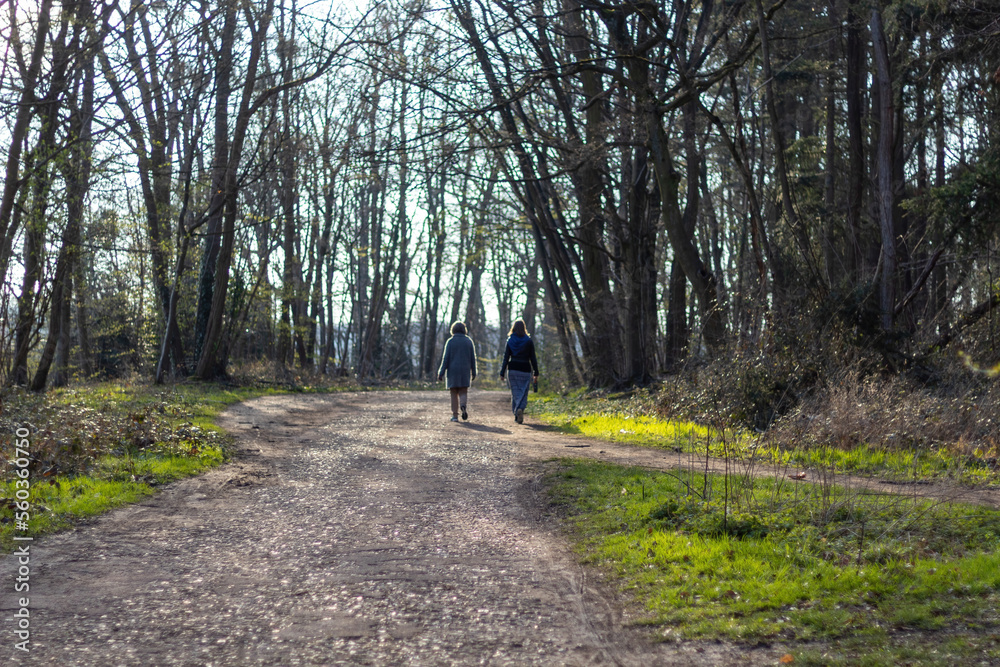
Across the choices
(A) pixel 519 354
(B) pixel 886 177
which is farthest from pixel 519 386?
(B) pixel 886 177

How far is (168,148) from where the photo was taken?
2575 cm

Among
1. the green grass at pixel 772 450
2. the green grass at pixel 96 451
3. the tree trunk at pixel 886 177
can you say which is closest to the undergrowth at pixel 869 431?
the green grass at pixel 772 450

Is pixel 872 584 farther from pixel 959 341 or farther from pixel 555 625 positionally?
pixel 959 341

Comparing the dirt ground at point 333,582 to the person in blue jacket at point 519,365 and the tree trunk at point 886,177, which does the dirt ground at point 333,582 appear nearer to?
the person in blue jacket at point 519,365

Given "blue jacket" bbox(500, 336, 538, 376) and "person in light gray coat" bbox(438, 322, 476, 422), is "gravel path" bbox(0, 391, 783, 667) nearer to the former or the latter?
"person in light gray coat" bbox(438, 322, 476, 422)

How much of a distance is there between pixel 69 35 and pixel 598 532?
12097 millimetres

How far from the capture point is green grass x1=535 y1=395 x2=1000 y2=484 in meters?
8.19

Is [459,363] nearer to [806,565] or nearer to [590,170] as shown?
[590,170]

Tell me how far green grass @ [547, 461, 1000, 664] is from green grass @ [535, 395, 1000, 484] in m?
0.59

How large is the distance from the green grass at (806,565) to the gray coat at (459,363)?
8762 mm

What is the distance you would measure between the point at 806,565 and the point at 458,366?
37.3 ft

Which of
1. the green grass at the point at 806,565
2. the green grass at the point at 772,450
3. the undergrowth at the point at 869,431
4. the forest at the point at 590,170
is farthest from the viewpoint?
the forest at the point at 590,170

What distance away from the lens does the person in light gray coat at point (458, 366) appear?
16047 mm

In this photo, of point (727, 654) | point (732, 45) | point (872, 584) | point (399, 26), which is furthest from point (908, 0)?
point (727, 654)
